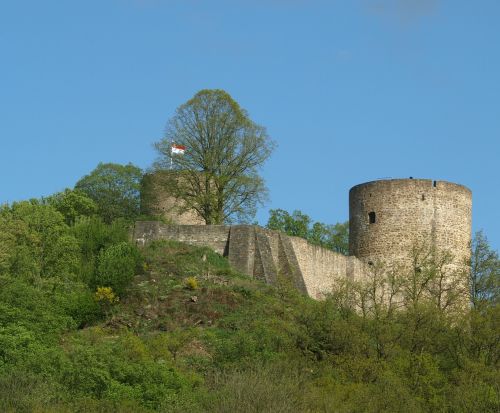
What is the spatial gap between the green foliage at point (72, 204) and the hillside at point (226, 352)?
8915mm

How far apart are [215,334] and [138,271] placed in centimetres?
564

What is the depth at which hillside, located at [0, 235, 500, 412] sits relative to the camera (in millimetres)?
39125

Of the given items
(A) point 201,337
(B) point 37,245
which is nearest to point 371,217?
(B) point 37,245

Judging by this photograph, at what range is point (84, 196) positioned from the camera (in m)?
61.7

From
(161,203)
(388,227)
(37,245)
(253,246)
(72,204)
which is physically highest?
(161,203)

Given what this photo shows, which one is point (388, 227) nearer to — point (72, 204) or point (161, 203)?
point (161, 203)

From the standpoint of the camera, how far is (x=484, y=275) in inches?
2012

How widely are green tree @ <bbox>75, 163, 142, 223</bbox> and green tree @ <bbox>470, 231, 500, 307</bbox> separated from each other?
17033 mm

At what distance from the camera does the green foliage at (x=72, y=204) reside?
196 feet

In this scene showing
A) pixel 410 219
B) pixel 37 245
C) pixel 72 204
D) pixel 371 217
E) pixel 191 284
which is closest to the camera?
pixel 191 284

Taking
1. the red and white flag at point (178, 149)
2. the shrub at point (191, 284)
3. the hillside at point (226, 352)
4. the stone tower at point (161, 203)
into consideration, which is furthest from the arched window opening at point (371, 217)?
the shrub at point (191, 284)

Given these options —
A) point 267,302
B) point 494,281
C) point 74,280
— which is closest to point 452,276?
point 494,281

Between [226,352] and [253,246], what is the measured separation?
10.9 meters

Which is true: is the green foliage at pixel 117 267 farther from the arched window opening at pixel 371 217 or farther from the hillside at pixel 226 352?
the arched window opening at pixel 371 217
